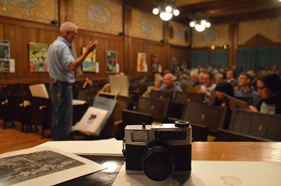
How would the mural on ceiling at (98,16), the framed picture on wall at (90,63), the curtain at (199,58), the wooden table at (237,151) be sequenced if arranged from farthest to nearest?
the curtain at (199,58)
the framed picture on wall at (90,63)
the mural on ceiling at (98,16)
the wooden table at (237,151)

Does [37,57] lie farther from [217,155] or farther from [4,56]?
[217,155]

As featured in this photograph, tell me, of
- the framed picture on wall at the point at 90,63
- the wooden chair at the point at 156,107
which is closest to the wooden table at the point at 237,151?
the wooden chair at the point at 156,107

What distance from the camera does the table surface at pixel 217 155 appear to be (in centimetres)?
70

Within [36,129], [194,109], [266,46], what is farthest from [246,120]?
[266,46]

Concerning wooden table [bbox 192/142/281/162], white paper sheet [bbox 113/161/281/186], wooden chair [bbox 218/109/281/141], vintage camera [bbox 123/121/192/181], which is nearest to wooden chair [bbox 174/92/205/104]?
wooden chair [bbox 218/109/281/141]

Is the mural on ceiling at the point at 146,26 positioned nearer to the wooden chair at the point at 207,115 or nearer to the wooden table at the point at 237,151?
the wooden chair at the point at 207,115

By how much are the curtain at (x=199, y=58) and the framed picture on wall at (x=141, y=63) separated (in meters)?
4.78

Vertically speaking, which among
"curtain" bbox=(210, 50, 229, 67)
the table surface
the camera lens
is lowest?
the table surface

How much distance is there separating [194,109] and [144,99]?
3.16ft

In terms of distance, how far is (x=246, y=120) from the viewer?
2209mm

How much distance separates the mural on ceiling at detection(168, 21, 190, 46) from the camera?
531 inches

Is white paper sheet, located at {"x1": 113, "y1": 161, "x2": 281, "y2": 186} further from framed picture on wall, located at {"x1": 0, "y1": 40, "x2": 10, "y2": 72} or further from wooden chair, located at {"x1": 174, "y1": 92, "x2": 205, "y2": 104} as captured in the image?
framed picture on wall, located at {"x1": 0, "y1": 40, "x2": 10, "y2": 72}

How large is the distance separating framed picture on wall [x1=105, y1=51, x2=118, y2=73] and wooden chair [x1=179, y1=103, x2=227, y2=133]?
7.17 metres

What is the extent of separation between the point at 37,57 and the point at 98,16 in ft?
9.85
